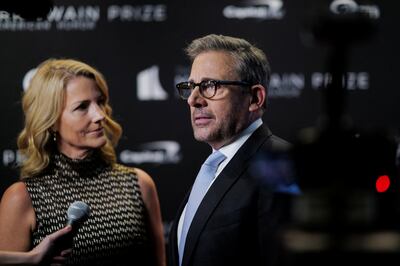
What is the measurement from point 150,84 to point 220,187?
60.4 inches

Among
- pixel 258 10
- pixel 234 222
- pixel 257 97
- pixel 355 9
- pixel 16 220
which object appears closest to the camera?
pixel 355 9

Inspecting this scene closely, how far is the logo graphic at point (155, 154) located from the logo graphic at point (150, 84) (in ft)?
0.78

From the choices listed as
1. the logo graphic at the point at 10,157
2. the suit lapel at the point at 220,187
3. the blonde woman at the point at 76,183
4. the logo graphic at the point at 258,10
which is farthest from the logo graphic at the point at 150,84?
the suit lapel at the point at 220,187

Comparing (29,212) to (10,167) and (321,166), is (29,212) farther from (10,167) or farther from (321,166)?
(321,166)

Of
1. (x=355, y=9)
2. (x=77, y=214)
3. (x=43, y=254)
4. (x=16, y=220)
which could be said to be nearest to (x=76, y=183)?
(x=16, y=220)

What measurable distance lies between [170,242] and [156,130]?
1394mm

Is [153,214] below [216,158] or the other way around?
below

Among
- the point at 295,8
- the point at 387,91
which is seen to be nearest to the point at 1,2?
the point at 295,8

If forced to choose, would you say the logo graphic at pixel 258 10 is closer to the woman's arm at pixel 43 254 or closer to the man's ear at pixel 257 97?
the man's ear at pixel 257 97

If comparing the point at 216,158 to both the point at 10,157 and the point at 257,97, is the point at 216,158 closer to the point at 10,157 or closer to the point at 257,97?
the point at 257,97

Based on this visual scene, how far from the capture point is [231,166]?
160 cm

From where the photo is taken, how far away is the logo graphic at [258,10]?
2.97 metres

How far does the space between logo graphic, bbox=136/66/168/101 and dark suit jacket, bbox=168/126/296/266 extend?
1.48 m

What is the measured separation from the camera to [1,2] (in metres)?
1.12
